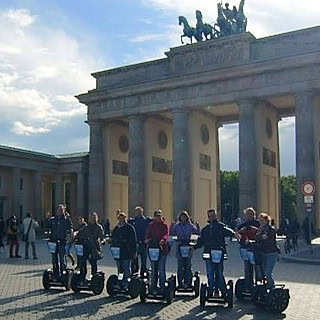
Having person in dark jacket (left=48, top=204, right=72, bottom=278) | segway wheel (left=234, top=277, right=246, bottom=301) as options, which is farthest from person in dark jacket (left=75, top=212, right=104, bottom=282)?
segway wheel (left=234, top=277, right=246, bottom=301)

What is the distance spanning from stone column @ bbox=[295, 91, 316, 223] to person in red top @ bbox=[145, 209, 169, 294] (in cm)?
2792

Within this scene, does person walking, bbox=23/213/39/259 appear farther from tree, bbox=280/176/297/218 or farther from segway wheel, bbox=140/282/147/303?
tree, bbox=280/176/297/218

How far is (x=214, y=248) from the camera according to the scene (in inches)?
477

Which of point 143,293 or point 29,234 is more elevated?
point 29,234

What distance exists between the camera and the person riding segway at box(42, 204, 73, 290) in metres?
14.5

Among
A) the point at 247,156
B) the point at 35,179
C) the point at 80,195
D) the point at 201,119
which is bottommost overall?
the point at 80,195

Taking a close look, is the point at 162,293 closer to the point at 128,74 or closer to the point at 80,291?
the point at 80,291

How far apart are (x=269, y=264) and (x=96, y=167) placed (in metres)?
40.2

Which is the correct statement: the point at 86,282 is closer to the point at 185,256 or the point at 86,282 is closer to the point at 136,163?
the point at 185,256

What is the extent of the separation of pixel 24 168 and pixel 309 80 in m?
27.0

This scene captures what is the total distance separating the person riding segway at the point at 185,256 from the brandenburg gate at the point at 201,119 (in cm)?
2721

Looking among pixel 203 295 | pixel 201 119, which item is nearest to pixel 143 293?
pixel 203 295

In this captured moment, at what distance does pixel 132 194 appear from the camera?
48094 millimetres

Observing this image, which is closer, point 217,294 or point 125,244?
point 217,294
